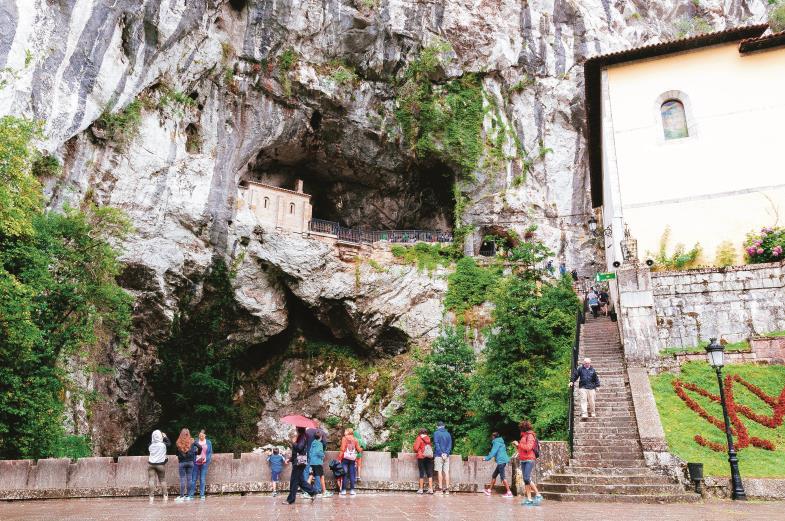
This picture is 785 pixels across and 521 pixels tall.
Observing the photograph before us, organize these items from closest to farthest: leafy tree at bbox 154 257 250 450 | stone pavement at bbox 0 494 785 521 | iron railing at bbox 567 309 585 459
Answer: stone pavement at bbox 0 494 785 521, iron railing at bbox 567 309 585 459, leafy tree at bbox 154 257 250 450

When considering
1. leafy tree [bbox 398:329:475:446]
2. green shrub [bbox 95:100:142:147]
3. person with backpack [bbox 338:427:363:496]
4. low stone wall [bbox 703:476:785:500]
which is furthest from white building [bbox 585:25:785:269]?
green shrub [bbox 95:100:142:147]

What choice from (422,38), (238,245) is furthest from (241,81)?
(422,38)

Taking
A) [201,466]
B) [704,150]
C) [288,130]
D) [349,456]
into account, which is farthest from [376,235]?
[201,466]

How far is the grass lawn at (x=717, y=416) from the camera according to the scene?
10.9 metres

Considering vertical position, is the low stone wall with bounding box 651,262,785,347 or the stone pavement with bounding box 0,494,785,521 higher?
the low stone wall with bounding box 651,262,785,347

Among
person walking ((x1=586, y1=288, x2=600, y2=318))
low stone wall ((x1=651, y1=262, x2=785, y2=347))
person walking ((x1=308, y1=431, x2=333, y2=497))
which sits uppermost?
person walking ((x1=586, y1=288, x2=600, y2=318))

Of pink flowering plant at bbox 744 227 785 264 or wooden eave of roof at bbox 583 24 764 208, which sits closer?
pink flowering plant at bbox 744 227 785 264

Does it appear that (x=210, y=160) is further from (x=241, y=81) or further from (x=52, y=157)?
(x=52, y=157)

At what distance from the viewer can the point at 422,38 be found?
31984 mm

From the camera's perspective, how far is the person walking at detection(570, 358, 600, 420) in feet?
41.9

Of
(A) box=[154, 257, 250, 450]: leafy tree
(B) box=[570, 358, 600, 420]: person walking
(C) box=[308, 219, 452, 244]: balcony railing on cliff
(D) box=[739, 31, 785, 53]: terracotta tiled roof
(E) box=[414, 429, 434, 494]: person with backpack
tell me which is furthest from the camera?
(C) box=[308, 219, 452, 244]: balcony railing on cliff

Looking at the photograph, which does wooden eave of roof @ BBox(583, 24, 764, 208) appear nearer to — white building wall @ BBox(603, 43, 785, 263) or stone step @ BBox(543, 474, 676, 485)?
white building wall @ BBox(603, 43, 785, 263)

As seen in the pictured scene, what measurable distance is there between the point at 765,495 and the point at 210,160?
83.4 ft

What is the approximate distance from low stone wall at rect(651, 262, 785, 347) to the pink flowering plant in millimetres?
1097
